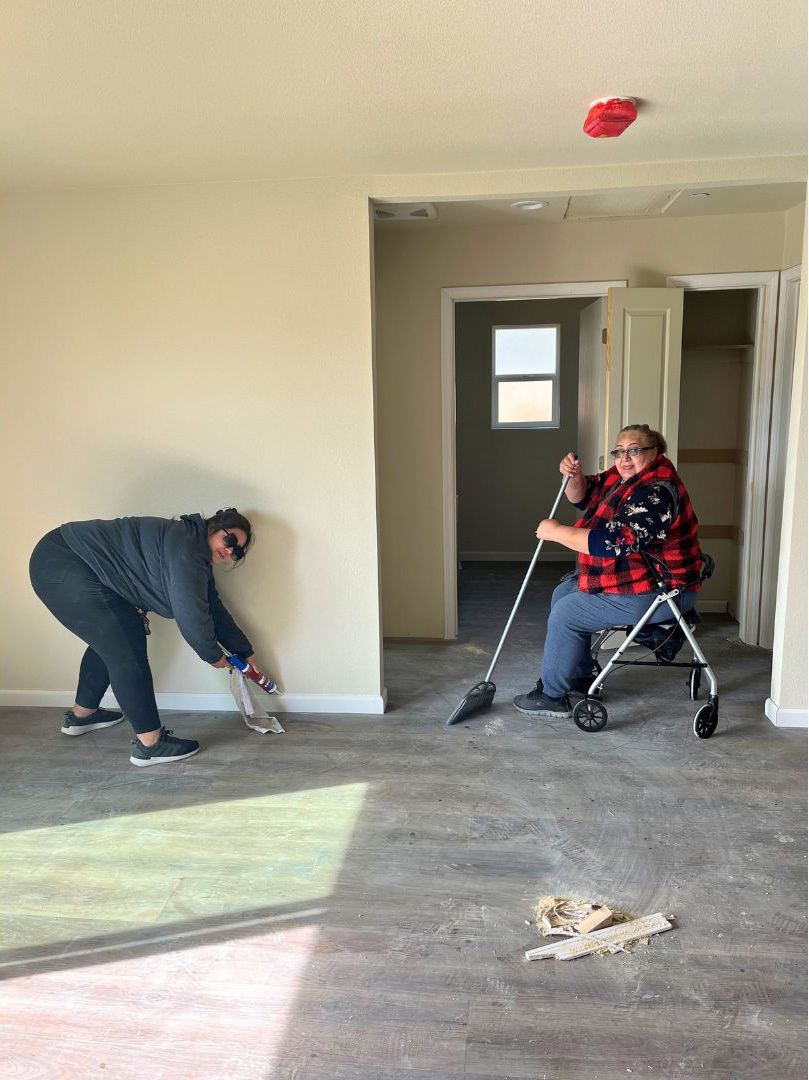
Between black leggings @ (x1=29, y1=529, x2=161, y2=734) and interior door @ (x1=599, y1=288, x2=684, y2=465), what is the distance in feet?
9.16

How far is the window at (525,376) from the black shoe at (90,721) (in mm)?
4243

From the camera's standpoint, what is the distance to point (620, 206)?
4.00 meters

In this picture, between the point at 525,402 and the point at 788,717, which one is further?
the point at 525,402

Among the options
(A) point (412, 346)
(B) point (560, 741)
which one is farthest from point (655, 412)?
(B) point (560, 741)

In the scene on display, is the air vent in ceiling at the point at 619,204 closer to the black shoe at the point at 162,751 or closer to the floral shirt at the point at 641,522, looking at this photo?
the floral shirt at the point at 641,522

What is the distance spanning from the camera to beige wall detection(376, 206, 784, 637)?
4387 mm

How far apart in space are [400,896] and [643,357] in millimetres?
3206

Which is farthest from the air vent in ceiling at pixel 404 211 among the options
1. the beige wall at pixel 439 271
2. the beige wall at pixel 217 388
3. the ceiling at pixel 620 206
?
the beige wall at pixel 439 271

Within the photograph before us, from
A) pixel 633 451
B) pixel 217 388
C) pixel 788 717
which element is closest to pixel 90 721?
pixel 217 388

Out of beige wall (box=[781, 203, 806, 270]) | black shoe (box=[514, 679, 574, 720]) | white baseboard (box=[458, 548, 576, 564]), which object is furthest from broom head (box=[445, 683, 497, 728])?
white baseboard (box=[458, 548, 576, 564])

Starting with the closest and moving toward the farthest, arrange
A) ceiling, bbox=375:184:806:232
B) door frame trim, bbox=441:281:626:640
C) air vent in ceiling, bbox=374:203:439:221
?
air vent in ceiling, bbox=374:203:439:221
ceiling, bbox=375:184:806:232
door frame trim, bbox=441:281:626:640

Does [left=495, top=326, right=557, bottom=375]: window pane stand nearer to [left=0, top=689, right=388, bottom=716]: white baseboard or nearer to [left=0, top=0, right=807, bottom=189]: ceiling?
[left=0, top=0, right=807, bottom=189]: ceiling

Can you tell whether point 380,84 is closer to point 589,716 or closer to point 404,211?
point 404,211

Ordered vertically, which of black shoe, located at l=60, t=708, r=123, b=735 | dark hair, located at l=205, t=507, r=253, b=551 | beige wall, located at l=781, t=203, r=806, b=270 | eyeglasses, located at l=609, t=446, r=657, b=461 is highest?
beige wall, located at l=781, t=203, r=806, b=270
